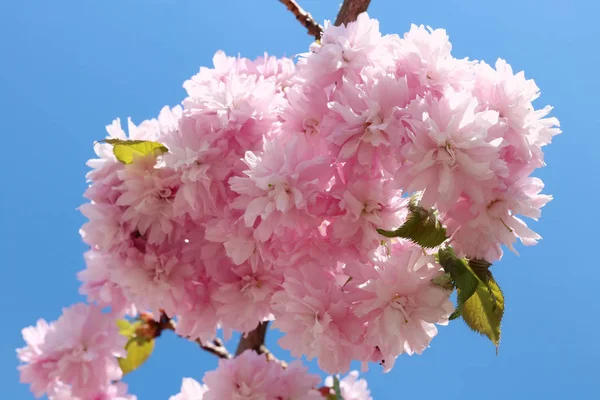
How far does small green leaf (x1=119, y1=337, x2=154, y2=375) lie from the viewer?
1.77 metres

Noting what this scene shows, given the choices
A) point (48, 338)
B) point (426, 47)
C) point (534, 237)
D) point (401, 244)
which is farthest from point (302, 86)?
point (48, 338)

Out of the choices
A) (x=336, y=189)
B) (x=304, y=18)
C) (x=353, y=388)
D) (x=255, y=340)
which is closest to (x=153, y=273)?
(x=336, y=189)

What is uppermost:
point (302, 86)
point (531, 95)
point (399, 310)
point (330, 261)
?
point (302, 86)

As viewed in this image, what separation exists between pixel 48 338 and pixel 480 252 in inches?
43.5

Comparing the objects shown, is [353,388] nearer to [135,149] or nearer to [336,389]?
[336,389]

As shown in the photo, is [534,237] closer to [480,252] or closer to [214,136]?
[480,252]

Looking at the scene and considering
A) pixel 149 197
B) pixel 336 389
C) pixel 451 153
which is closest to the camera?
pixel 451 153

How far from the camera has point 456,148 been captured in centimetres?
80

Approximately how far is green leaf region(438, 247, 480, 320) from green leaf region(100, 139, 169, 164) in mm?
555

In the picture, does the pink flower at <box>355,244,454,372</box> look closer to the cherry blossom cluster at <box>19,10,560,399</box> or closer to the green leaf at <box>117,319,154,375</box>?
the cherry blossom cluster at <box>19,10,560,399</box>

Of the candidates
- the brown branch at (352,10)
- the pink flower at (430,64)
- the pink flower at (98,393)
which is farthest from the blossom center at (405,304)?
the pink flower at (98,393)

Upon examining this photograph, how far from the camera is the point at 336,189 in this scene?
91 cm

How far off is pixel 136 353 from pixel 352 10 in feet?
3.94

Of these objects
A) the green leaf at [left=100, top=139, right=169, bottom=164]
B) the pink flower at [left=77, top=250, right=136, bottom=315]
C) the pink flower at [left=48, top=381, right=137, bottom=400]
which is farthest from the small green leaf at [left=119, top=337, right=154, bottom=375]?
the green leaf at [left=100, top=139, right=169, bottom=164]
